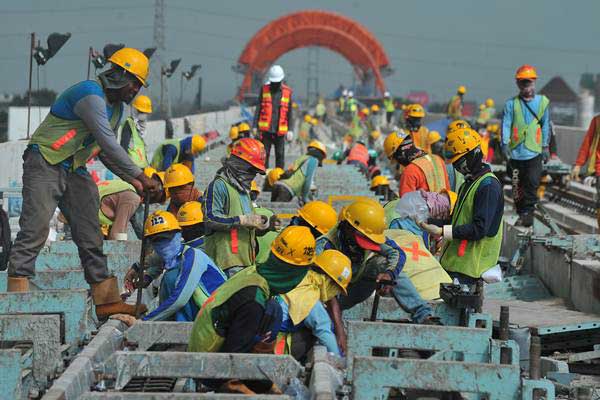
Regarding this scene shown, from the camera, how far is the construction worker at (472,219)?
9.39 meters

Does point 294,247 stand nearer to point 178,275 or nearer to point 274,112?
point 178,275

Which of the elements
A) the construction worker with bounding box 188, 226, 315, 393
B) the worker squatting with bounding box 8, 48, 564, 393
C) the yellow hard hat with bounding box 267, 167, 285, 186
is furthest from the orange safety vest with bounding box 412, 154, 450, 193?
the yellow hard hat with bounding box 267, 167, 285, 186

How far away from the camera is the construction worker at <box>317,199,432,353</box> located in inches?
339

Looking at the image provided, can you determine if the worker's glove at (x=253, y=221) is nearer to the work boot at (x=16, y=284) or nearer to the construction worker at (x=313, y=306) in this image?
the work boot at (x=16, y=284)

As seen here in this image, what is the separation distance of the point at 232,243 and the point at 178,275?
1.51 meters

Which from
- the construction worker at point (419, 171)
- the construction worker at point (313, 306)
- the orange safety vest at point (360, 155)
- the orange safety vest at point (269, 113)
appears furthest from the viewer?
the orange safety vest at point (360, 155)

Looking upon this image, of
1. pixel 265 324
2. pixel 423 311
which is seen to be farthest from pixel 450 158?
pixel 265 324

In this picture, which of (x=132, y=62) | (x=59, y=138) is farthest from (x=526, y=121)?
(x=59, y=138)

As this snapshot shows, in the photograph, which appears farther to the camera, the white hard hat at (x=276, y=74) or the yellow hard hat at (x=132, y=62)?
the white hard hat at (x=276, y=74)

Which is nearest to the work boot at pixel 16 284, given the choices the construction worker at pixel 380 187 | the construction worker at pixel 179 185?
the construction worker at pixel 179 185

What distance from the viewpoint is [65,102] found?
29.2 ft

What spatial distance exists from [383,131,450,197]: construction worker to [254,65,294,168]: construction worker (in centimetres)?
692

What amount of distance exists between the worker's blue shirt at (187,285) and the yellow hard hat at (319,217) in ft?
4.06

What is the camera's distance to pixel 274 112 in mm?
19062
